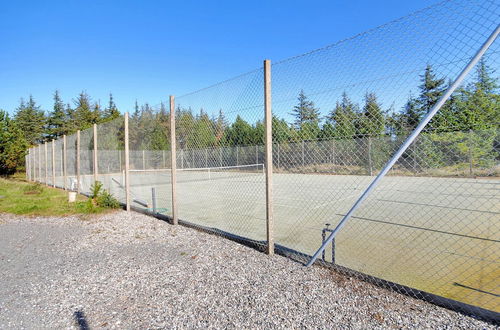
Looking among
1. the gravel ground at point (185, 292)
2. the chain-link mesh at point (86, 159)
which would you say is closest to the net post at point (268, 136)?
the gravel ground at point (185, 292)

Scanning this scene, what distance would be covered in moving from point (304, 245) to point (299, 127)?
6.34ft

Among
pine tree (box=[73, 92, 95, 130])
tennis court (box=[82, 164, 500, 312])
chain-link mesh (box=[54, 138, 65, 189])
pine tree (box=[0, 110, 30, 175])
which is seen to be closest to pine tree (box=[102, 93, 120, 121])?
pine tree (box=[73, 92, 95, 130])

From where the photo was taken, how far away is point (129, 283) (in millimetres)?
3064

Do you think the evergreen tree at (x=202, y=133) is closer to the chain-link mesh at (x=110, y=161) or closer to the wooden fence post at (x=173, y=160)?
the wooden fence post at (x=173, y=160)

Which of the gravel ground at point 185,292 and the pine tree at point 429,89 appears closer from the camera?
the gravel ground at point 185,292

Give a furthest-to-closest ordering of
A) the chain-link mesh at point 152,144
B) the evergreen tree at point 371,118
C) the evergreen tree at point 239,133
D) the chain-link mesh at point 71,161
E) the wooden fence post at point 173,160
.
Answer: the chain-link mesh at point 71,161 → the chain-link mesh at point 152,144 → the wooden fence post at point 173,160 → the evergreen tree at point 239,133 → the evergreen tree at point 371,118

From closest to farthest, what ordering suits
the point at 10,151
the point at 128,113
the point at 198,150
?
the point at 198,150
the point at 128,113
the point at 10,151

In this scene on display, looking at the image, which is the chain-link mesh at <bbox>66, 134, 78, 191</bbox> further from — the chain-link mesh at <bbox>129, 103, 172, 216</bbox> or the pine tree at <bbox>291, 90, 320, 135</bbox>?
the pine tree at <bbox>291, 90, 320, 135</bbox>

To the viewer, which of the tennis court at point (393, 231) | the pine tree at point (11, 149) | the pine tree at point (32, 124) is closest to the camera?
the tennis court at point (393, 231)

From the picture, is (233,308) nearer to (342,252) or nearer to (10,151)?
(342,252)

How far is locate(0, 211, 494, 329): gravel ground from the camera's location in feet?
7.42

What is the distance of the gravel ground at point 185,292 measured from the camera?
2262mm

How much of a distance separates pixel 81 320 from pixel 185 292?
2.89 feet

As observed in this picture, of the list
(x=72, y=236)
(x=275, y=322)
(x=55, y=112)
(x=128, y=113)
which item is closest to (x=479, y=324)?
(x=275, y=322)
